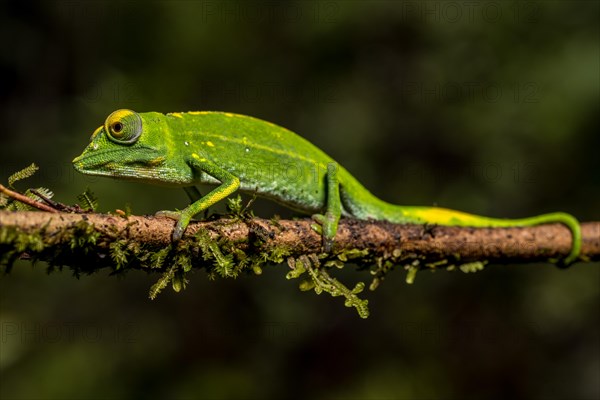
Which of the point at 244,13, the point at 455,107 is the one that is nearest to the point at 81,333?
the point at 244,13

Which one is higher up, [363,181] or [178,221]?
[363,181]

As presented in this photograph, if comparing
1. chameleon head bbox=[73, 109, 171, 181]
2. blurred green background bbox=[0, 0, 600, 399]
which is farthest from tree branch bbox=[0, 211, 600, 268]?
blurred green background bbox=[0, 0, 600, 399]

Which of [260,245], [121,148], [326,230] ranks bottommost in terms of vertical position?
[260,245]

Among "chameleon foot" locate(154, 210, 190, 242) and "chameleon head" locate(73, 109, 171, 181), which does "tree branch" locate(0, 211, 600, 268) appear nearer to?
"chameleon foot" locate(154, 210, 190, 242)

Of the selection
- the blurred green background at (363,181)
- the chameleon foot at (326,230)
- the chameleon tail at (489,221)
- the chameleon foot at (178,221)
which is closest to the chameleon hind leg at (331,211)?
the chameleon foot at (326,230)

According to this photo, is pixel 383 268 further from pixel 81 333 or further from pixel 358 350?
pixel 81 333

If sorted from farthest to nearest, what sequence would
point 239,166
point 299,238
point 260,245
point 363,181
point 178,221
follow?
point 363,181
point 239,166
point 299,238
point 260,245
point 178,221

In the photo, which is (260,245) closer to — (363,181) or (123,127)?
(123,127)

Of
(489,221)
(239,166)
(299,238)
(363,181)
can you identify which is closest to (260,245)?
(299,238)
